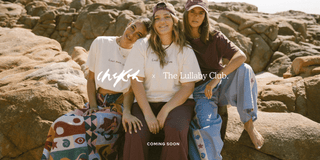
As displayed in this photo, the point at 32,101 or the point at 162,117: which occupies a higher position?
the point at 162,117

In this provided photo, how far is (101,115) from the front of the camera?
90.7 inches

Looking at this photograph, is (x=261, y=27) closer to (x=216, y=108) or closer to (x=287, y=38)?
(x=287, y=38)

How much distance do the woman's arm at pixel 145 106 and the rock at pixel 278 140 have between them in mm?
1101

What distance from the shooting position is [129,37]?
2.70 metres

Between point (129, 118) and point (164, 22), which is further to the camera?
point (164, 22)

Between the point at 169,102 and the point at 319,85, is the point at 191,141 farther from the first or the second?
the point at 319,85

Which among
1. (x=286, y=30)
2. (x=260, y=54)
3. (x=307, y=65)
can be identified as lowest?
(x=260, y=54)

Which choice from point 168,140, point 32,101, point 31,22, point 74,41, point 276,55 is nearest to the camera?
point 168,140

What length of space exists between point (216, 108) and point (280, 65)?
9.82 metres

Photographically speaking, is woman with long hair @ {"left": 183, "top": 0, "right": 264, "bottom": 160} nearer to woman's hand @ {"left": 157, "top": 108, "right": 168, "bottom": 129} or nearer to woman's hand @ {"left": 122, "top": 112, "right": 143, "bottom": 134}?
woman's hand @ {"left": 157, "top": 108, "right": 168, "bottom": 129}

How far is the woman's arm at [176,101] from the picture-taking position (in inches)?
80.4

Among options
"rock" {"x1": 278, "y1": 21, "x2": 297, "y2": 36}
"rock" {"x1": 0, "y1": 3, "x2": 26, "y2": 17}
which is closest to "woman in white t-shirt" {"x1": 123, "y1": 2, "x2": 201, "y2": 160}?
"rock" {"x1": 278, "y1": 21, "x2": 297, "y2": 36}

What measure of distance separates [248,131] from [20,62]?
460cm

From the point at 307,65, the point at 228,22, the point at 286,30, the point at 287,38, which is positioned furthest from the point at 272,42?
the point at 307,65
